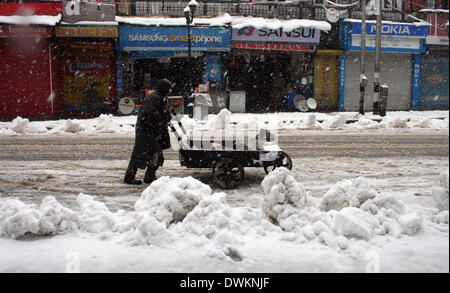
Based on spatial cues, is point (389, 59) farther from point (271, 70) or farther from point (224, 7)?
point (224, 7)

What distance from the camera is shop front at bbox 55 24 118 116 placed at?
21.0 meters

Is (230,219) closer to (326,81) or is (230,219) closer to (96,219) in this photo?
(96,219)

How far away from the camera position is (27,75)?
20.3 m

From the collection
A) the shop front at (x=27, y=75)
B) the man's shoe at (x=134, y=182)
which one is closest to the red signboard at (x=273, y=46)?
the shop front at (x=27, y=75)

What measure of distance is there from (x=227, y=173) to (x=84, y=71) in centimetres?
1658

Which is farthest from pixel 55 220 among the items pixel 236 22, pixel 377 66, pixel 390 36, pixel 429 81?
pixel 429 81

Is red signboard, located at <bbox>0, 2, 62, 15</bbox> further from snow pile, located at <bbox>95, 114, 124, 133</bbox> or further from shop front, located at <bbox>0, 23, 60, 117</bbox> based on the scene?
snow pile, located at <bbox>95, 114, 124, 133</bbox>

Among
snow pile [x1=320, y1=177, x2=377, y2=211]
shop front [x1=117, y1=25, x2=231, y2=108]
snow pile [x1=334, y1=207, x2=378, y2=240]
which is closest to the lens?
snow pile [x1=334, y1=207, x2=378, y2=240]

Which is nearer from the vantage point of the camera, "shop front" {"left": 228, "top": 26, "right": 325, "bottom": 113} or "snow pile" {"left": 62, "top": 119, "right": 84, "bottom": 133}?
"snow pile" {"left": 62, "top": 119, "right": 84, "bottom": 133}

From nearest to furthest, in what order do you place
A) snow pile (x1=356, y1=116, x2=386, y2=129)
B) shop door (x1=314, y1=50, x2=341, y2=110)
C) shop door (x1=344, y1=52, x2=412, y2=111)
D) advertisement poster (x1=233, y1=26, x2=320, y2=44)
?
snow pile (x1=356, y1=116, x2=386, y2=129) < advertisement poster (x1=233, y1=26, x2=320, y2=44) < shop door (x1=314, y1=50, x2=341, y2=110) < shop door (x1=344, y1=52, x2=412, y2=111)

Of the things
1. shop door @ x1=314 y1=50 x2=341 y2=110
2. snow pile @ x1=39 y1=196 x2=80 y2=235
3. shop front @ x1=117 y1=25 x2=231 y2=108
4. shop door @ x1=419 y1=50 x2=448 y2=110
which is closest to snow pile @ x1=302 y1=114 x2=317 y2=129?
shop front @ x1=117 y1=25 x2=231 y2=108

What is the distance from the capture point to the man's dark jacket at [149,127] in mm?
7156

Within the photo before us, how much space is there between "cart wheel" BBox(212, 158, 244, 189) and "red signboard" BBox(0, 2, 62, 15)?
16.0 m

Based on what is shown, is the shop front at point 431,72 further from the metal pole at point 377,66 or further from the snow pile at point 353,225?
the snow pile at point 353,225
